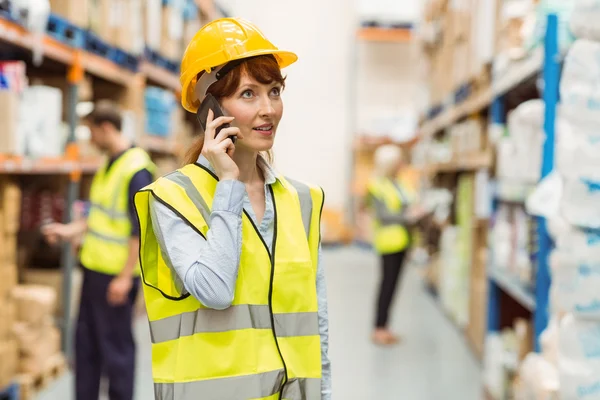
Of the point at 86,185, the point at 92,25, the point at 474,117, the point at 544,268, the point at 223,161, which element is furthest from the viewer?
the point at 86,185

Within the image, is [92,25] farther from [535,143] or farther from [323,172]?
[323,172]

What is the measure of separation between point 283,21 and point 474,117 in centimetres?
804

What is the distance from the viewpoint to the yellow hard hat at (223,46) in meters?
1.49

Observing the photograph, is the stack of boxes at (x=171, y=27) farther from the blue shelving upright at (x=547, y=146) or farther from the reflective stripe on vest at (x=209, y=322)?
the reflective stripe on vest at (x=209, y=322)

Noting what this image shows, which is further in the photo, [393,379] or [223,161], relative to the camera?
[393,379]

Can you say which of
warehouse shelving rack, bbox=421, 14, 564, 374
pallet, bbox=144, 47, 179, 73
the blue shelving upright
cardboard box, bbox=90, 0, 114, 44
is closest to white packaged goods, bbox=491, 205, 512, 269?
warehouse shelving rack, bbox=421, 14, 564, 374

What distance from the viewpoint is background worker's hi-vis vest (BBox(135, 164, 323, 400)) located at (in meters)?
1.48

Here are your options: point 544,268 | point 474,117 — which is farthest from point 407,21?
point 544,268

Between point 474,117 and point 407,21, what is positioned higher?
point 407,21

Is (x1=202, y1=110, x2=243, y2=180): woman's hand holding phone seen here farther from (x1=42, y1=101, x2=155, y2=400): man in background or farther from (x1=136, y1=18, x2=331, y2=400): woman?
(x1=42, y1=101, x2=155, y2=400): man in background

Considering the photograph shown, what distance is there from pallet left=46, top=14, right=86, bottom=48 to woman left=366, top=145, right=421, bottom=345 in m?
2.85

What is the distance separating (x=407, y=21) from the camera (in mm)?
12281

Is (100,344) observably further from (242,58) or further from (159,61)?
(159,61)

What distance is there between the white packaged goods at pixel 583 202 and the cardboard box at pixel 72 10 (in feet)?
12.2
